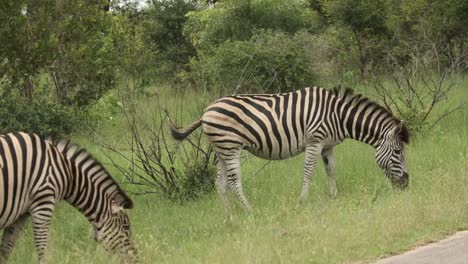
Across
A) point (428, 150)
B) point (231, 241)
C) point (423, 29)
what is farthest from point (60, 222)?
point (423, 29)

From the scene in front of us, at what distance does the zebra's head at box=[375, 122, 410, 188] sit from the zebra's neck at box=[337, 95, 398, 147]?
0.42 feet

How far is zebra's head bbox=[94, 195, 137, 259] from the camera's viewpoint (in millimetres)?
7371

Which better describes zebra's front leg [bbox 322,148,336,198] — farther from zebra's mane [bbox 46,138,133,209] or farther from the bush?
zebra's mane [bbox 46,138,133,209]

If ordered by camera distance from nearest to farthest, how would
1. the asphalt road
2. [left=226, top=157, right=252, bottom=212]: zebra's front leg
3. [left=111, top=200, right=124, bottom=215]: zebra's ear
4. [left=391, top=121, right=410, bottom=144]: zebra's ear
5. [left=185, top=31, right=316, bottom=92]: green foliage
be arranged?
the asphalt road, [left=111, top=200, right=124, bottom=215]: zebra's ear, [left=226, top=157, right=252, bottom=212]: zebra's front leg, [left=391, top=121, right=410, bottom=144]: zebra's ear, [left=185, top=31, right=316, bottom=92]: green foliage

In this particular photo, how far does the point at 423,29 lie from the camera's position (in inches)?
728

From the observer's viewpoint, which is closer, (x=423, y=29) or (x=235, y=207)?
(x=235, y=207)

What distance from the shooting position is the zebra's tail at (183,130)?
33.5 ft

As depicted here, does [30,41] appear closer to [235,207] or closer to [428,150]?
[235,207]

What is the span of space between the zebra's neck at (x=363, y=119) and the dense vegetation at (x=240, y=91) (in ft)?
2.31

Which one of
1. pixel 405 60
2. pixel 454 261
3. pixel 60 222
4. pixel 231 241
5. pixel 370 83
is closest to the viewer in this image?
pixel 454 261

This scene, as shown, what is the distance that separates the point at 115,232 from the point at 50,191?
76 cm

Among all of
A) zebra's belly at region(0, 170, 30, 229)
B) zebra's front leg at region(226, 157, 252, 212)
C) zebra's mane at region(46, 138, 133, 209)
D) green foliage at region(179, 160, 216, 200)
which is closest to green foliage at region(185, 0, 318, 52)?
green foliage at region(179, 160, 216, 200)

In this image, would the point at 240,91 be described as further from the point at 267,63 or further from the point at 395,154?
the point at 395,154

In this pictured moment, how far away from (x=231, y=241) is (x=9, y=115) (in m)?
6.38
